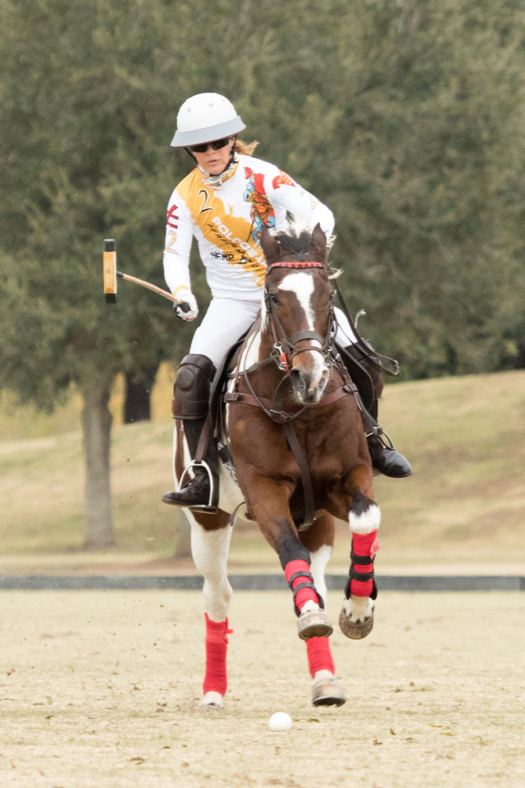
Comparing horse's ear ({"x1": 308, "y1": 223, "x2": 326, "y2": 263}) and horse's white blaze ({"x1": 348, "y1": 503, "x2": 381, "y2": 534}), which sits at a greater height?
horse's ear ({"x1": 308, "y1": 223, "x2": 326, "y2": 263})

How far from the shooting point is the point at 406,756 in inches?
202

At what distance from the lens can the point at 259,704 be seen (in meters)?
7.10

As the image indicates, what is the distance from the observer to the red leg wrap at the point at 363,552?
19.5ft

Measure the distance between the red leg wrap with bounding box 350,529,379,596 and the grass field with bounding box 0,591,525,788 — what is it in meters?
0.71

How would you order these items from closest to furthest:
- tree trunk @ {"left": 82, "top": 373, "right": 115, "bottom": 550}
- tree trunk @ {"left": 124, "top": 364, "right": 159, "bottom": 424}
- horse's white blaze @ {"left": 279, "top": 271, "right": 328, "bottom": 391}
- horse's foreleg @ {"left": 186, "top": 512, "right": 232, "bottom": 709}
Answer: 1. horse's white blaze @ {"left": 279, "top": 271, "right": 328, "bottom": 391}
2. horse's foreleg @ {"left": 186, "top": 512, "right": 232, "bottom": 709}
3. tree trunk @ {"left": 82, "top": 373, "right": 115, "bottom": 550}
4. tree trunk @ {"left": 124, "top": 364, "right": 159, "bottom": 424}

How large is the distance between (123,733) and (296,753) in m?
1.08

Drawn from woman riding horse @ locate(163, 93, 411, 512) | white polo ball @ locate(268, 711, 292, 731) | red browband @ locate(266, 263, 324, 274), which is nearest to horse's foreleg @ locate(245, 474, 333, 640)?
white polo ball @ locate(268, 711, 292, 731)

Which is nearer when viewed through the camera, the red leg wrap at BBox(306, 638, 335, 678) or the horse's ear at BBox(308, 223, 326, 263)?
the red leg wrap at BBox(306, 638, 335, 678)

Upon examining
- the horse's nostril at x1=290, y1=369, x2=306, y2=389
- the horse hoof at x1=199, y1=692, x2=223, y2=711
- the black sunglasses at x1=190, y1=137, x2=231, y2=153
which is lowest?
the horse hoof at x1=199, y1=692, x2=223, y2=711

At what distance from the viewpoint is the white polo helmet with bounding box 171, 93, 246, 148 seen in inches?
259

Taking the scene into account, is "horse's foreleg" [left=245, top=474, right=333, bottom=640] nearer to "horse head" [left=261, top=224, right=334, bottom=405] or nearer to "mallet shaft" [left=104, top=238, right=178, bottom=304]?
"horse head" [left=261, top=224, right=334, bottom=405]

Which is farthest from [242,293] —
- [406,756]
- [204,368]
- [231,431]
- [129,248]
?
[129,248]

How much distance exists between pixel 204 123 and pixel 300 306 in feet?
4.80

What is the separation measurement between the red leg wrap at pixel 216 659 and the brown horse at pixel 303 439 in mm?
1426
